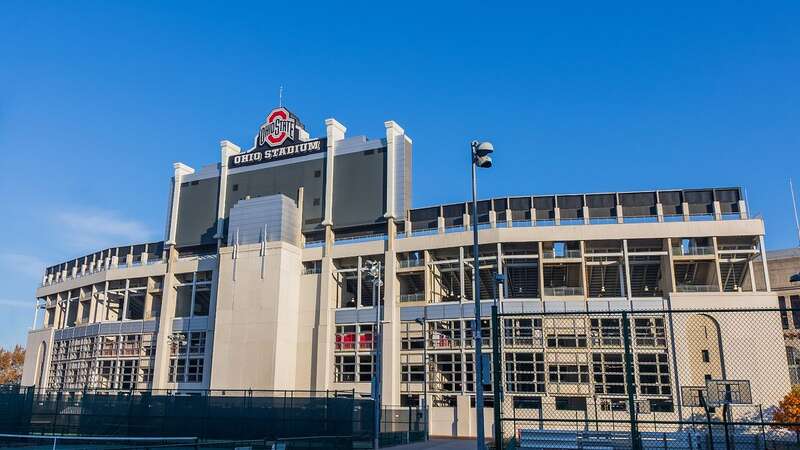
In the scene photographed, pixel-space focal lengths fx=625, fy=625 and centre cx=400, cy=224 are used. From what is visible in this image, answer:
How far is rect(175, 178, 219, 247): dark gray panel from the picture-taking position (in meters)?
69.9

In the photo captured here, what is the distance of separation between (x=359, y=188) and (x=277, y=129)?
44.0 ft

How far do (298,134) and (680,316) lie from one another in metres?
42.3

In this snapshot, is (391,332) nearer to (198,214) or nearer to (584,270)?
(584,270)

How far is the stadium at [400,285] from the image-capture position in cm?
5131

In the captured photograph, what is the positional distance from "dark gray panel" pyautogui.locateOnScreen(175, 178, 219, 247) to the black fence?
37.1 m

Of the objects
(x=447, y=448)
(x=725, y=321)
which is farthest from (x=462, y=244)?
(x=447, y=448)

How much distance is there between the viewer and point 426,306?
56.9m

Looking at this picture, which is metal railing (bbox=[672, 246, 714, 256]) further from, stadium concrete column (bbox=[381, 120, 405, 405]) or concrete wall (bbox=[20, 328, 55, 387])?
concrete wall (bbox=[20, 328, 55, 387])

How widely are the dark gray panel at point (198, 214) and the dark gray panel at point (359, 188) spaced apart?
51.2ft

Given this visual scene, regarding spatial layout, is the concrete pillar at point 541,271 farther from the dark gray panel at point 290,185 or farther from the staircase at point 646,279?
the dark gray panel at point 290,185

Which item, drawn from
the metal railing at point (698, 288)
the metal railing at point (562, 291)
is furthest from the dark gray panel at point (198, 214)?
the metal railing at point (698, 288)

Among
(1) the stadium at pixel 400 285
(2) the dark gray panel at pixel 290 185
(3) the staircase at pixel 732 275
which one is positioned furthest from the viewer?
(2) the dark gray panel at pixel 290 185

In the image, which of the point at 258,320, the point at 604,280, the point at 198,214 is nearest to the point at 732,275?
the point at 604,280

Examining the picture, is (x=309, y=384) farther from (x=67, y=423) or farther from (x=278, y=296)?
(x=67, y=423)
